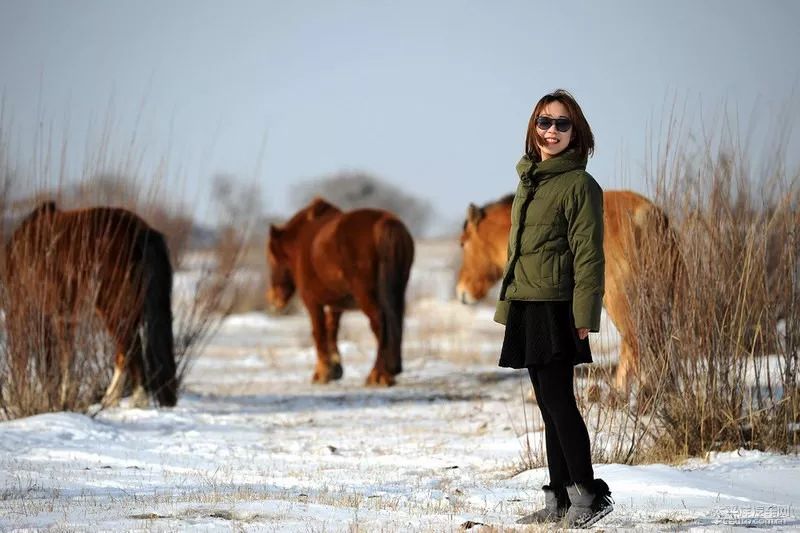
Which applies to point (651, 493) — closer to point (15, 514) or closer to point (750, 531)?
point (750, 531)

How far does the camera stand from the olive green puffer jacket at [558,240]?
387cm

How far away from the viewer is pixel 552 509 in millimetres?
4133

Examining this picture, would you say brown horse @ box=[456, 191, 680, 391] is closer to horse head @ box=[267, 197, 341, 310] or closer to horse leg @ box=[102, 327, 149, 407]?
horse head @ box=[267, 197, 341, 310]

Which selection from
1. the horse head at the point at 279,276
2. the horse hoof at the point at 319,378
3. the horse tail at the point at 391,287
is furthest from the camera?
the horse head at the point at 279,276

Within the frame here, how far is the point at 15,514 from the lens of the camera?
4.19 metres

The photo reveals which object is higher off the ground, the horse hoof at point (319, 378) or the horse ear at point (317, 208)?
the horse ear at point (317, 208)

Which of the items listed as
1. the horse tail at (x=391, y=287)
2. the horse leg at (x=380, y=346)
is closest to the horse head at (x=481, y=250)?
the horse tail at (x=391, y=287)

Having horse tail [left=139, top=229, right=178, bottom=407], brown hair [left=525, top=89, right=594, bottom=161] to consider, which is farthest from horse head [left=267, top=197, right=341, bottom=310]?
brown hair [left=525, top=89, right=594, bottom=161]

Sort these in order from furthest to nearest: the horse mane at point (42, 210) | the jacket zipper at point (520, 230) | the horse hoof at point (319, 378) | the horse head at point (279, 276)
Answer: the horse head at point (279, 276)
the horse hoof at point (319, 378)
the horse mane at point (42, 210)
the jacket zipper at point (520, 230)

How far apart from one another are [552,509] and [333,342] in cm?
928

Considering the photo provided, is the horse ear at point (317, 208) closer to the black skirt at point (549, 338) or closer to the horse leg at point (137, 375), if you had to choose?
the horse leg at point (137, 375)

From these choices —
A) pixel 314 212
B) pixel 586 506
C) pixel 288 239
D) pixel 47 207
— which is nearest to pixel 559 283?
pixel 586 506

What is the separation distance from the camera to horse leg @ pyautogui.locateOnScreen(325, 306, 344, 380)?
12648 millimetres

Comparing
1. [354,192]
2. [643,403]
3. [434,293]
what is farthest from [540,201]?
[354,192]
